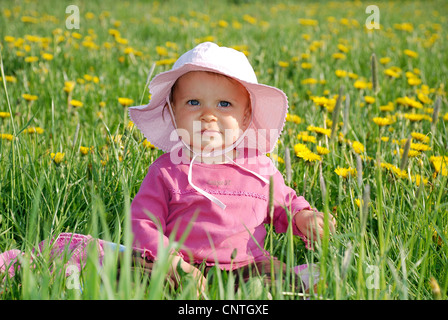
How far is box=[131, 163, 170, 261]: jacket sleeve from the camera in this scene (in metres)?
1.52

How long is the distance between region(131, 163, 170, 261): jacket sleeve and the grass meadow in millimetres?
71

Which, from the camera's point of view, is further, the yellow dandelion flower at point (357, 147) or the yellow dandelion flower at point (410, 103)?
the yellow dandelion flower at point (410, 103)

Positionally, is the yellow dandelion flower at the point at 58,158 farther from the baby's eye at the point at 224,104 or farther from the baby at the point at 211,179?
the baby's eye at the point at 224,104

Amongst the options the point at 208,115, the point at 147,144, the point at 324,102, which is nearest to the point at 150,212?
the point at 208,115

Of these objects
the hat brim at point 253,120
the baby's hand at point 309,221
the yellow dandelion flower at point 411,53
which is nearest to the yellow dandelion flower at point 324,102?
the hat brim at point 253,120

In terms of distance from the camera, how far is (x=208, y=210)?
159cm

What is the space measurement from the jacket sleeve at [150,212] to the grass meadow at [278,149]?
71 millimetres

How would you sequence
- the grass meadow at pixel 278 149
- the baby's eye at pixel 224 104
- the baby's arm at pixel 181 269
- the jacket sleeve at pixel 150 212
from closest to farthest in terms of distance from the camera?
the grass meadow at pixel 278 149, the baby's arm at pixel 181 269, the jacket sleeve at pixel 150 212, the baby's eye at pixel 224 104

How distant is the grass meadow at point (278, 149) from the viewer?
1.27m

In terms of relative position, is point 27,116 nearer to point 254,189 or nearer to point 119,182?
point 119,182

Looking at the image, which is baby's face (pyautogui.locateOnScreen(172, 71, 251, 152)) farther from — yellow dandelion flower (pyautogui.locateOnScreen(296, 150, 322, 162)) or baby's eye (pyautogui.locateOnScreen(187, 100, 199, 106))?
yellow dandelion flower (pyautogui.locateOnScreen(296, 150, 322, 162))

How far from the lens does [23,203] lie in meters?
1.86
